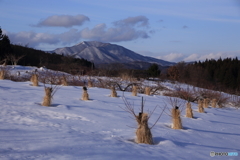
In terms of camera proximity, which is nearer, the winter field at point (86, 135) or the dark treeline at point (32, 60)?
the winter field at point (86, 135)

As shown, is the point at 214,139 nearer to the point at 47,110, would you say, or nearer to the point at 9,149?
the point at 47,110

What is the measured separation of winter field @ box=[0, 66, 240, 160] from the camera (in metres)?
4.19

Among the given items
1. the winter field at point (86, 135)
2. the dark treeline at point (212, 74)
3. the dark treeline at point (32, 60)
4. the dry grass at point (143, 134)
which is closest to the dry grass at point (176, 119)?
the winter field at point (86, 135)

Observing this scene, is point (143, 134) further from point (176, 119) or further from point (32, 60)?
point (32, 60)

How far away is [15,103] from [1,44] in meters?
27.5

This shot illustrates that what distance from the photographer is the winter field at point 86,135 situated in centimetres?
419

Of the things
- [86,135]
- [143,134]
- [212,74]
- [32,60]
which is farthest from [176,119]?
[212,74]

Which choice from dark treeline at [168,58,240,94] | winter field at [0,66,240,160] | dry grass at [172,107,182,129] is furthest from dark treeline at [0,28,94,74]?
dry grass at [172,107,182,129]

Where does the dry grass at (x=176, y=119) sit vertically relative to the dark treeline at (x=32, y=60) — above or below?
below

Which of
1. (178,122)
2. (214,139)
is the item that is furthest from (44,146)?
(214,139)

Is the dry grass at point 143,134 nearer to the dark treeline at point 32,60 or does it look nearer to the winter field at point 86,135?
the winter field at point 86,135

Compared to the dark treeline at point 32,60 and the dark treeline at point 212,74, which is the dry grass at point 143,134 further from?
the dark treeline at point 212,74

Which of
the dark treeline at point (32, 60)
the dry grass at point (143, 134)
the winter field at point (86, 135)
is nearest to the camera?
the winter field at point (86, 135)

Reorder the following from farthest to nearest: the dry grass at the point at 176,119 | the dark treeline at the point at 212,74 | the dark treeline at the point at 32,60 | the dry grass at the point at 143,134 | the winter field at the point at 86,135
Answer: the dark treeline at the point at 212,74, the dark treeline at the point at 32,60, the dry grass at the point at 176,119, the dry grass at the point at 143,134, the winter field at the point at 86,135
